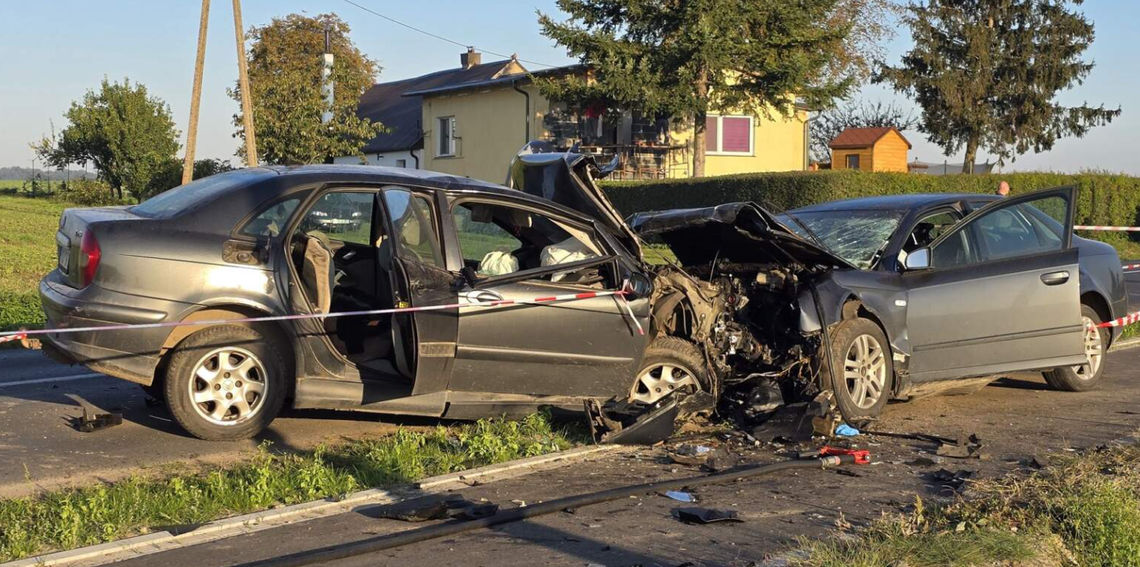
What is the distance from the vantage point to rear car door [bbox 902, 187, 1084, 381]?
8.09 meters

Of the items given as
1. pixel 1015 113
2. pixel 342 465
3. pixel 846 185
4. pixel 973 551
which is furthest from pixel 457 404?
pixel 1015 113

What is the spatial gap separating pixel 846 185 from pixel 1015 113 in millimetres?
30451

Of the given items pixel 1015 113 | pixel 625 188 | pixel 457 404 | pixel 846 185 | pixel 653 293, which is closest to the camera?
pixel 457 404

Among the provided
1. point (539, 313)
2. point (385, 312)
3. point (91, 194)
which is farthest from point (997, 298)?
point (91, 194)

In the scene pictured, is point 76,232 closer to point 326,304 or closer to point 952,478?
point 326,304

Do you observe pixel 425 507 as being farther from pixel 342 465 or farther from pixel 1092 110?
pixel 1092 110

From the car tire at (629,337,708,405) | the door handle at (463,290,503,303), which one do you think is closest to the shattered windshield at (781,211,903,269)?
the car tire at (629,337,708,405)

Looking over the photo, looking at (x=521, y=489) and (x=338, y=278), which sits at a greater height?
(x=338, y=278)

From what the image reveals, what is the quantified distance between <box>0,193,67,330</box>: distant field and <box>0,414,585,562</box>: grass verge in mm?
6379

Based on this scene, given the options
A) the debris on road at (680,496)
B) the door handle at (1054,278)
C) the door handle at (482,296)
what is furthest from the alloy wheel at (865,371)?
the door handle at (482,296)

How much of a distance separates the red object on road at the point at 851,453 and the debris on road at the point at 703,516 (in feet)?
4.90

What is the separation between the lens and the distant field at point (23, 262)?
39.5 feet

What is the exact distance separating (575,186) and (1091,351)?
4830 mm

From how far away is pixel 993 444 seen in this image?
7121 mm
